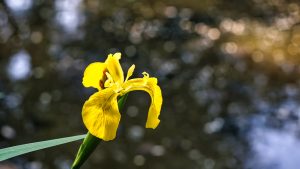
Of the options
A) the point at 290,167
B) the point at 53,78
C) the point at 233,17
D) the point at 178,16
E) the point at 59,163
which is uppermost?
the point at 233,17

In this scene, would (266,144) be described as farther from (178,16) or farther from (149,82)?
(149,82)

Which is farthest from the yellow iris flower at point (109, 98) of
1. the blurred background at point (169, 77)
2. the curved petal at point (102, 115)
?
the blurred background at point (169, 77)

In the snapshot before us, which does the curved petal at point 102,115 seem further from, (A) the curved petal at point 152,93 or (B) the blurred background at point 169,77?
(B) the blurred background at point 169,77

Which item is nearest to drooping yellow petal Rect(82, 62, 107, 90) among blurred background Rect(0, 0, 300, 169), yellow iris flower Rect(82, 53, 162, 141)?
yellow iris flower Rect(82, 53, 162, 141)

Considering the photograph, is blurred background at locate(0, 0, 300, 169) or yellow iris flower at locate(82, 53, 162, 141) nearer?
yellow iris flower at locate(82, 53, 162, 141)

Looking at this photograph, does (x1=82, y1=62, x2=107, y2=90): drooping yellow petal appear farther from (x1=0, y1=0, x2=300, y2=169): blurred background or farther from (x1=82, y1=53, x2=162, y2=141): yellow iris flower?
(x1=0, y1=0, x2=300, y2=169): blurred background

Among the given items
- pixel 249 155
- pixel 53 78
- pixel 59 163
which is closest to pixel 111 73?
pixel 59 163

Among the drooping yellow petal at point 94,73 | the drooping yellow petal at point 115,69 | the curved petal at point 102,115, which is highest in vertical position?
the drooping yellow petal at point 115,69

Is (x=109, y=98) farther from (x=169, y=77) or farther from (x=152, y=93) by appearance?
(x=169, y=77)
